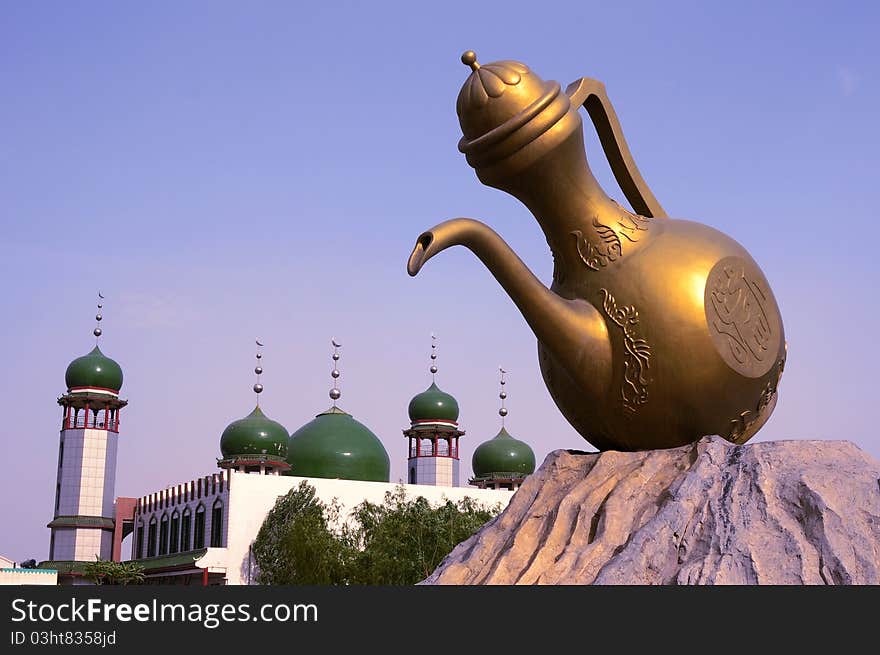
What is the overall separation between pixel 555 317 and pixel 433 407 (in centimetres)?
2538

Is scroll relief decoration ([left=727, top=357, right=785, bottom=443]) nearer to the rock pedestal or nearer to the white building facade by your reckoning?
the rock pedestal

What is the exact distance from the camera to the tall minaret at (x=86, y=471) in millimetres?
25453

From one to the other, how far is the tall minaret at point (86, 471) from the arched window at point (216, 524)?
400 cm

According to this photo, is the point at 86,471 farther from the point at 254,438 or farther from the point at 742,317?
the point at 742,317

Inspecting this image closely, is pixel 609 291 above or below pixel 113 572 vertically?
above

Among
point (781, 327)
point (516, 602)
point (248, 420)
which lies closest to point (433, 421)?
point (248, 420)

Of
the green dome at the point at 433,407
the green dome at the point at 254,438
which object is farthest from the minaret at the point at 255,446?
the green dome at the point at 433,407

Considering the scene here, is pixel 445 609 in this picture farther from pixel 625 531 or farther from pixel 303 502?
pixel 303 502

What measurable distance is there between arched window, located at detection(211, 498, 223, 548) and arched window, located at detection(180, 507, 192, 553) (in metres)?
1.34

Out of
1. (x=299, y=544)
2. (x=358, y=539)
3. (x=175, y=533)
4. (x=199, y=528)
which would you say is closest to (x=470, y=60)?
(x=299, y=544)

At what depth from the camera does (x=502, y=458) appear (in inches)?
1212

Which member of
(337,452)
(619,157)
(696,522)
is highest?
(337,452)

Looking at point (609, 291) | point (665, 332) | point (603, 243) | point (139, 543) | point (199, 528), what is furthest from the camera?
point (139, 543)

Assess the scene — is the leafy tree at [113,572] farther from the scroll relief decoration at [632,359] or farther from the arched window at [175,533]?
the scroll relief decoration at [632,359]
